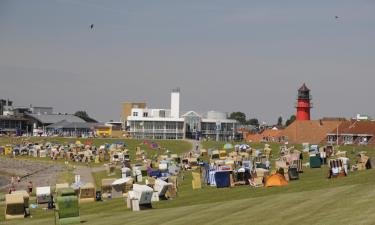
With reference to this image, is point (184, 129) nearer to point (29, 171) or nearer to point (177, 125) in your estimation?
point (177, 125)

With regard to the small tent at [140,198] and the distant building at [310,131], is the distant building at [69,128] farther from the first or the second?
→ the small tent at [140,198]

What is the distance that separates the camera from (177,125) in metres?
154

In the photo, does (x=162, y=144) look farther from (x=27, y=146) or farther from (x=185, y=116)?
(x=185, y=116)

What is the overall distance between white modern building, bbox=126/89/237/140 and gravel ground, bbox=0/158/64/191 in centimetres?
5781

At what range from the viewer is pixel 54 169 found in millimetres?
81500

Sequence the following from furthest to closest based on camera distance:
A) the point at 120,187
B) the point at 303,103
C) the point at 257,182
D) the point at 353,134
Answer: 1. the point at 303,103
2. the point at 353,134
3. the point at 120,187
4. the point at 257,182

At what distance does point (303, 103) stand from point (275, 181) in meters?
91.0

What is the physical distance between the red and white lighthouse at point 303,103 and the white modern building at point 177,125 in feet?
87.7

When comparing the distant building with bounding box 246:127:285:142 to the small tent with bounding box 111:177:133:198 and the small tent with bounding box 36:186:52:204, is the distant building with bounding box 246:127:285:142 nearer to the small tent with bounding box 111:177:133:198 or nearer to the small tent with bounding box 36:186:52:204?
the small tent with bounding box 111:177:133:198

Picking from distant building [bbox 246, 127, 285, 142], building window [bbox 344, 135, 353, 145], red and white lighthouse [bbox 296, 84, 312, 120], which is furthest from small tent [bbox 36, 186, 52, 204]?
red and white lighthouse [bbox 296, 84, 312, 120]

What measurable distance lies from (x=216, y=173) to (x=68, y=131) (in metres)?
136

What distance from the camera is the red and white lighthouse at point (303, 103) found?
129 m

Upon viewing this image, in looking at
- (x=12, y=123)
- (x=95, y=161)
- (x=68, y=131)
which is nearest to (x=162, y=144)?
(x=95, y=161)

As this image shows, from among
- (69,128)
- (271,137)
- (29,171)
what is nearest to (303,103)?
(271,137)
